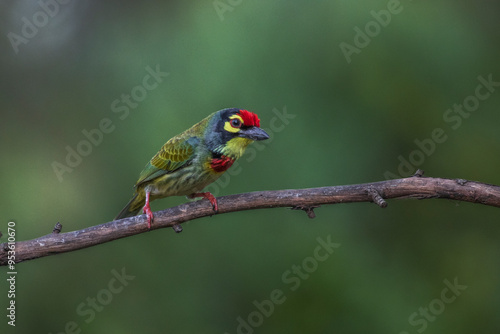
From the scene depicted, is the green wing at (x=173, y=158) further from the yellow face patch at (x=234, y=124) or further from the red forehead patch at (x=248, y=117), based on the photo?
the red forehead patch at (x=248, y=117)

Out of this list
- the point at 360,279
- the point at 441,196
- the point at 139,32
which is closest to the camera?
the point at 441,196

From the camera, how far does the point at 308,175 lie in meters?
4.24

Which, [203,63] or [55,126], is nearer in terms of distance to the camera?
[203,63]

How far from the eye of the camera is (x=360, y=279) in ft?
14.1

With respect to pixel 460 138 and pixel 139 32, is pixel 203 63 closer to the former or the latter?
pixel 139 32

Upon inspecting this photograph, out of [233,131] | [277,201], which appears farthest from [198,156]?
[277,201]

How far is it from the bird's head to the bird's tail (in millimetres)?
634

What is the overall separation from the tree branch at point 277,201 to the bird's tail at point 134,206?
1.97 ft

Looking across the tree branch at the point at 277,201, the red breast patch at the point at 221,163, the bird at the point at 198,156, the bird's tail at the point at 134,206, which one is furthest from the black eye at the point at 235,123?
the bird's tail at the point at 134,206

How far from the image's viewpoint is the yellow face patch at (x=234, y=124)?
12.0 feet

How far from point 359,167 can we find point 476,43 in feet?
4.27

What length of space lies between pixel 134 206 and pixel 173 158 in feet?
1.58

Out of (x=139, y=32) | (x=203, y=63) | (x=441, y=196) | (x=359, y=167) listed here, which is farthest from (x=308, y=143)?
(x=139, y=32)

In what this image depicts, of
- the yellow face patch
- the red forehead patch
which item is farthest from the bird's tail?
the red forehead patch
